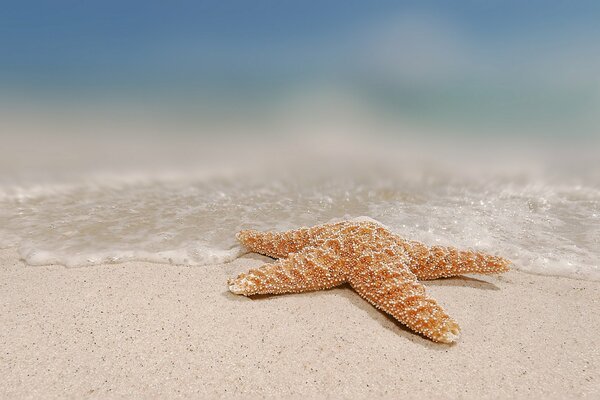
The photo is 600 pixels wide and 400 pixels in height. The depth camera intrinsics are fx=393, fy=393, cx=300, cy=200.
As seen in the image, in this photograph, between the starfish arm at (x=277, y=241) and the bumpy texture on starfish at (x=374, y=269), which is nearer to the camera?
the bumpy texture on starfish at (x=374, y=269)

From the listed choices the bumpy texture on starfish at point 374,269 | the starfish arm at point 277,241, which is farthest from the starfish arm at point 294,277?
the starfish arm at point 277,241

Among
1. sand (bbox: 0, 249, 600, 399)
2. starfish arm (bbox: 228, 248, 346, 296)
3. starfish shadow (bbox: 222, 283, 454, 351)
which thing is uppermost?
starfish arm (bbox: 228, 248, 346, 296)

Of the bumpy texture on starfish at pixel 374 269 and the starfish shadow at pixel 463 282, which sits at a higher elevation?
the bumpy texture on starfish at pixel 374 269

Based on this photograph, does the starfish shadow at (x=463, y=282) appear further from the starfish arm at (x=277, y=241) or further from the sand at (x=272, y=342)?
the starfish arm at (x=277, y=241)

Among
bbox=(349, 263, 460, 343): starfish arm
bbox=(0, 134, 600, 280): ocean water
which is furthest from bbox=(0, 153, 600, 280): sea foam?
bbox=(349, 263, 460, 343): starfish arm

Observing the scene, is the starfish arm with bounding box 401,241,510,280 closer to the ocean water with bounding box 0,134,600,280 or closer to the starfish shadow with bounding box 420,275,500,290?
the starfish shadow with bounding box 420,275,500,290

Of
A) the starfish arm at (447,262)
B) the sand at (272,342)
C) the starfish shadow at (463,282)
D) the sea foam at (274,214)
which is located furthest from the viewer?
the sea foam at (274,214)

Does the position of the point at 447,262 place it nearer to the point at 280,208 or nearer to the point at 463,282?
the point at 463,282
